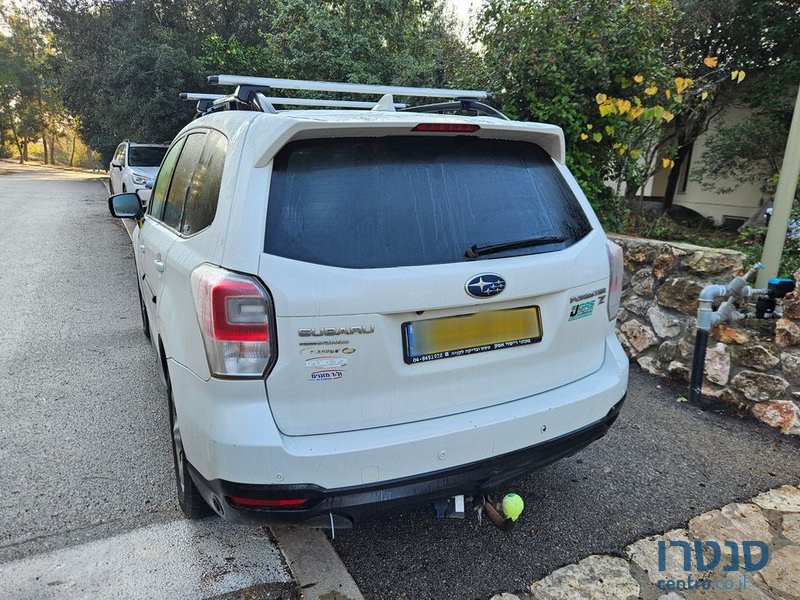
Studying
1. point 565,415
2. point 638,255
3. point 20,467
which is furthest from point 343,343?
point 638,255

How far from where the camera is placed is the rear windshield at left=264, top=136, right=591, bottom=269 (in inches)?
72.2

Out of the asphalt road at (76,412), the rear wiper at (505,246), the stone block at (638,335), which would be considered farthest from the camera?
the stone block at (638,335)

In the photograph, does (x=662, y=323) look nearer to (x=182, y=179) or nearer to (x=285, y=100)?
(x=285, y=100)

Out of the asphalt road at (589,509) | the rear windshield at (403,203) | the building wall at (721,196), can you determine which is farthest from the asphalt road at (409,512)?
the building wall at (721,196)

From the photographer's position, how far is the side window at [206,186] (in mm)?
2105

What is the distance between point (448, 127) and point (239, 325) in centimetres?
108

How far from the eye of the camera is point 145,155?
11797mm

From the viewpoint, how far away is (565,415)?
2145 millimetres

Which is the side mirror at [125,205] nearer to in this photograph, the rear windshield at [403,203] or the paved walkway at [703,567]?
the rear windshield at [403,203]

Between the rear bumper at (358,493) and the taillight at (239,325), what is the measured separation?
0.40 metres

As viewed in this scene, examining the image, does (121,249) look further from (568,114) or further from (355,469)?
(355,469)

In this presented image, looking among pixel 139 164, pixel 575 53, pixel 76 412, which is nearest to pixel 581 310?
pixel 76 412

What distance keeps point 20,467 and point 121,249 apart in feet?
21.6

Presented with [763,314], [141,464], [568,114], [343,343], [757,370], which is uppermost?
[568,114]
